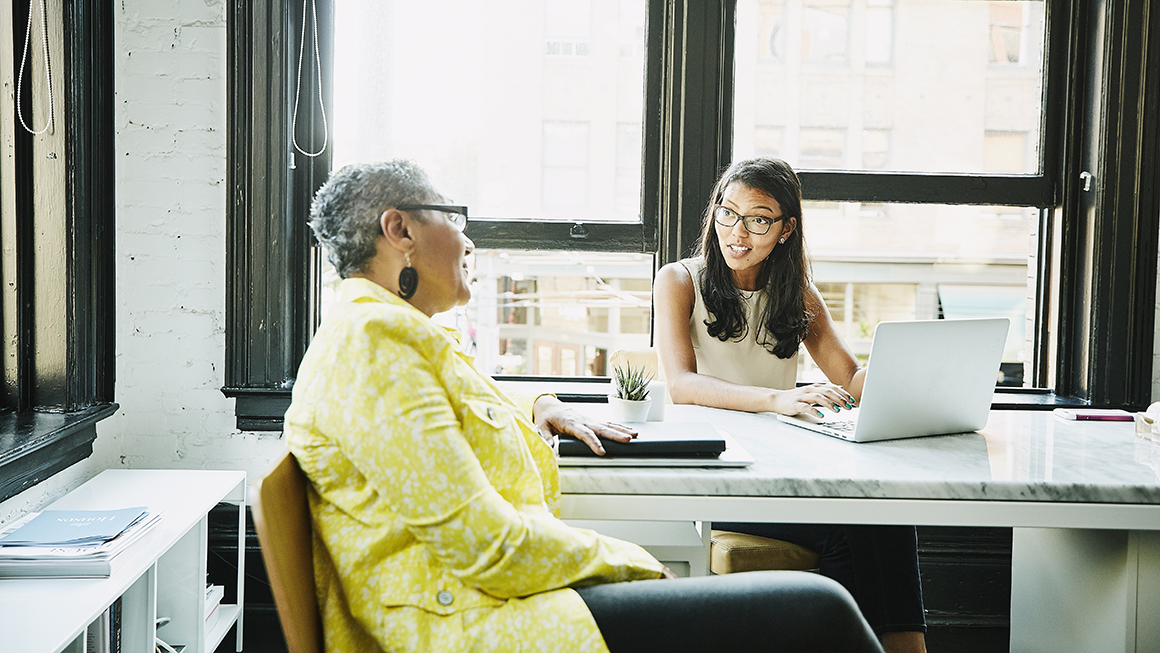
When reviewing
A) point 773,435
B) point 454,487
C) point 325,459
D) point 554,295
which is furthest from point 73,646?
point 554,295

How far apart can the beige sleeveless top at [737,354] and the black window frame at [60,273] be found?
5.22 feet

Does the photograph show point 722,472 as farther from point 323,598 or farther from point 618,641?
point 323,598

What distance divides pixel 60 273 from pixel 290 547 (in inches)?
60.7

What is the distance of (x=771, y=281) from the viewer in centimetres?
228

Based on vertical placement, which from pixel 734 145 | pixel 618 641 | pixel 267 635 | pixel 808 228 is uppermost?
pixel 734 145

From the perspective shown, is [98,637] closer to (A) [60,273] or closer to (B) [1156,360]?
(A) [60,273]

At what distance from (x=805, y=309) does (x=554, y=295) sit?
871 mm

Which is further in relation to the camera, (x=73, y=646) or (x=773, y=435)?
(x=773, y=435)

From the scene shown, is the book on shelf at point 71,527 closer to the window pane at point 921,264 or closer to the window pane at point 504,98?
the window pane at point 504,98

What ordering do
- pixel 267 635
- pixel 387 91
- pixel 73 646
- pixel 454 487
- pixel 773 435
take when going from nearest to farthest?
1. pixel 454 487
2. pixel 73 646
3. pixel 773 435
4. pixel 267 635
5. pixel 387 91

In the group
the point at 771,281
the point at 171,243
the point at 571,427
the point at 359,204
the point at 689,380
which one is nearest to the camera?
the point at 359,204

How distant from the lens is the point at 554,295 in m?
2.83

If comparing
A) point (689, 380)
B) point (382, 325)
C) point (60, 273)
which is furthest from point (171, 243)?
point (382, 325)

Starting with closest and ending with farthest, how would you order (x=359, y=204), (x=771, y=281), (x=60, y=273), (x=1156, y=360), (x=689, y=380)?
(x=359, y=204) < (x=689, y=380) < (x=60, y=273) < (x=771, y=281) < (x=1156, y=360)
